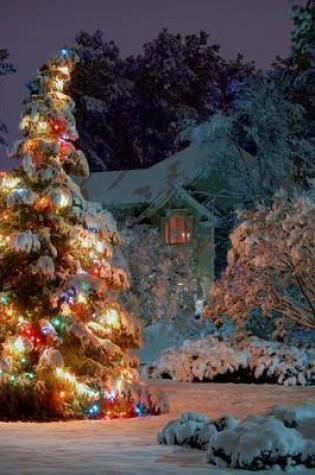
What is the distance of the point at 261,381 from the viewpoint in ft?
74.2

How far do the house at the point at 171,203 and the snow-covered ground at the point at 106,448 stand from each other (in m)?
21.4

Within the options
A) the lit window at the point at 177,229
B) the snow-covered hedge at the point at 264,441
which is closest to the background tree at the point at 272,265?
the snow-covered hedge at the point at 264,441

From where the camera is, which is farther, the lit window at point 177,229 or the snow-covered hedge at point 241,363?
the lit window at point 177,229

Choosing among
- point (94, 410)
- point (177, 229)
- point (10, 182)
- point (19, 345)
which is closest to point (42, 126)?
point (10, 182)

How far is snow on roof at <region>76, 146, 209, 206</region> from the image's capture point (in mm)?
40400

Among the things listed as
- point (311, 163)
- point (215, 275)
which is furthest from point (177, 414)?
point (215, 275)

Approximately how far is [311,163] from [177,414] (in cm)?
1836

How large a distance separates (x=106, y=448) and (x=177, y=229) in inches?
1146

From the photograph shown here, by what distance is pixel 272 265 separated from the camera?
22281mm

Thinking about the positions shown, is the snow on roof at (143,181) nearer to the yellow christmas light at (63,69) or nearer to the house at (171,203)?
the house at (171,203)

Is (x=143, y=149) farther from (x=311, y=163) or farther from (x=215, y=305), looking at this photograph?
(x=215, y=305)

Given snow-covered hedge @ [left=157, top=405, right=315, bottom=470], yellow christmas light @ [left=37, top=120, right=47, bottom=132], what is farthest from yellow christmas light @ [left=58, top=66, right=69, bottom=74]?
snow-covered hedge @ [left=157, top=405, right=315, bottom=470]

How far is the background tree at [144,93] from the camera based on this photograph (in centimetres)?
5525

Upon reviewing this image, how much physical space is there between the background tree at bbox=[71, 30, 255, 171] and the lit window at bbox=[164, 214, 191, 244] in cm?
1507
